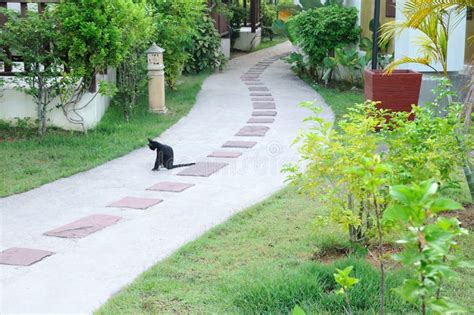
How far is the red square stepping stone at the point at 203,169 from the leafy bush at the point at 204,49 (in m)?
8.29

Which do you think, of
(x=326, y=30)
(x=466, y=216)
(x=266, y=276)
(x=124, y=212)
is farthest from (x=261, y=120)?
(x=266, y=276)

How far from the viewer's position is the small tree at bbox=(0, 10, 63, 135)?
8914 millimetres

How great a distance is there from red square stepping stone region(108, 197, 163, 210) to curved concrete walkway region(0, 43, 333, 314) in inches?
3.7

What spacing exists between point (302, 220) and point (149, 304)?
209 centimetres

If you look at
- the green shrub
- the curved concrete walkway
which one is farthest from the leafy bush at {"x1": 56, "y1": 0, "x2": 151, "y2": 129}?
the green shrub

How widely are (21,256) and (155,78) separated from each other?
684 cm

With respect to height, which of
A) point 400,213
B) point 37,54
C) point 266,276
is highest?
point 37,54

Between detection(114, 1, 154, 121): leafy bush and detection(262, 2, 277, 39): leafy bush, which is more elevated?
detection(262, 2, 277, 39): leafy bush

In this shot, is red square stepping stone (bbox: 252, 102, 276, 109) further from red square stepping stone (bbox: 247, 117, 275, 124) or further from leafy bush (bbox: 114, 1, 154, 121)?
leafy bush (bbox: 114, 1, 154, 121)

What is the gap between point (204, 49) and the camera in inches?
655

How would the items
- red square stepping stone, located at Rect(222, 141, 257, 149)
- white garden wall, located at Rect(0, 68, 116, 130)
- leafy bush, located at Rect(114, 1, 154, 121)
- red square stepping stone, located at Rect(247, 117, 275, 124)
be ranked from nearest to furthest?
red square stepping stone, located at Rect(222, 141, 257, 149), white garden wall, located at Rect(0, 68, 116, 130), leafy bush, located at Rect(114, 1, 154, 121), red square stepping stone, located at Rect(247, 117, 275, 124)

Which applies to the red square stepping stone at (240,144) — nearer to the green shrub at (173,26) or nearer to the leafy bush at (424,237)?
the green shrub at (173,26)

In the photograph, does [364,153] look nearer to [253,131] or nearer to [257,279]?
[257,279]

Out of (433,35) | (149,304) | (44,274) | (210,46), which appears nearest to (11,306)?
(44,274)
